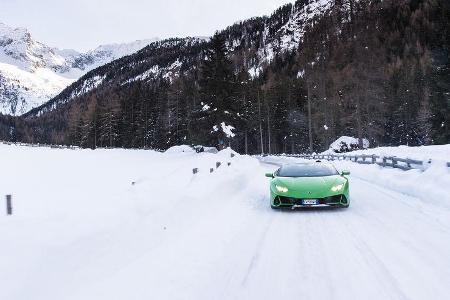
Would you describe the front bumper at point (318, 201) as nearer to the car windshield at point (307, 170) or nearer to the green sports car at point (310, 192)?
the green sports car at point (310, 192)

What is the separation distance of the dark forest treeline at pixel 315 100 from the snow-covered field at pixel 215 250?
29010mm

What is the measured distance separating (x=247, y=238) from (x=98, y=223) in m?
2.64

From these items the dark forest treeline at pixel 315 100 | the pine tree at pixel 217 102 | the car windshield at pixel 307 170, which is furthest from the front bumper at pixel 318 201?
the pine tree at pixel 217 102

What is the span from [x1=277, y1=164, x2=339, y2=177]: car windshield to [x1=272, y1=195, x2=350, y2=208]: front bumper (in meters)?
1.26

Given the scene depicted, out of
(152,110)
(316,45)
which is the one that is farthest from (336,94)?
(152,110)

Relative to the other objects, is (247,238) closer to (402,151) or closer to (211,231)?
(211,231)

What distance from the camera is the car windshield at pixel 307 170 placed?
484 inches

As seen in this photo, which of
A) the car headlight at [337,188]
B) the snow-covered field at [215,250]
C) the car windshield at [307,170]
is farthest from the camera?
the car windshield at [307,170]

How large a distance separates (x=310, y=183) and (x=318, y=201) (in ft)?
1.96

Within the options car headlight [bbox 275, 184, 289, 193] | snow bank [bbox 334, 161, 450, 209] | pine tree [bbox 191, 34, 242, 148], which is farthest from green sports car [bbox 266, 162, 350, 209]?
pine tree [bbox 191, 34, 242, 148]

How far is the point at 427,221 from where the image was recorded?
351 inches

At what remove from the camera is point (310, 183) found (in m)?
11.2

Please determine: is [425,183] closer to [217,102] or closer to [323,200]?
[323,200]

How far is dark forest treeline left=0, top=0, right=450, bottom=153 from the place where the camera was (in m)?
39.9
